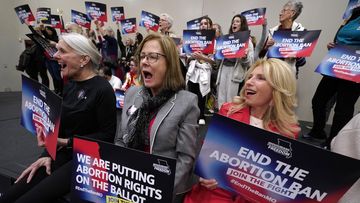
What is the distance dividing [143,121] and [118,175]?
0.47 m

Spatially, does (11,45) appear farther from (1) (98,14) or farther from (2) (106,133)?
(2) (106,133)

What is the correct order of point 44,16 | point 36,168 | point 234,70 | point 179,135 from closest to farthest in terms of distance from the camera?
point 179,135
point 36,168
point 234,70
point 44,16

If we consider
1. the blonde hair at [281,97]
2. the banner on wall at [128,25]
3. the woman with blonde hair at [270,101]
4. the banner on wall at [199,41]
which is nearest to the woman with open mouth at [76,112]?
the woman with blonde hair at [270,101]

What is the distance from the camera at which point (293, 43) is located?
2.93 metres

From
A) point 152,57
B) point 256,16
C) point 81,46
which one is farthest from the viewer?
point 256,16

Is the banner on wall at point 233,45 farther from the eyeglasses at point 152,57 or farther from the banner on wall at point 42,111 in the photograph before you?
the banner on wall at point 42,111

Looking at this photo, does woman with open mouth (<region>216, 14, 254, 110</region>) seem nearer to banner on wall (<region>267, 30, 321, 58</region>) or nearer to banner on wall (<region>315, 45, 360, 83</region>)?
banner on wall (<region>267, 30, 321, 58</region>)

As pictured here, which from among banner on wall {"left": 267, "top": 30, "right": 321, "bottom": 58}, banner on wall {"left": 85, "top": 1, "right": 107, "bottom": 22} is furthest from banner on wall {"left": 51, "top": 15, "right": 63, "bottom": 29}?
banner on wall {"left": 267, "top": 30, "right": 321, "bottom": 58}

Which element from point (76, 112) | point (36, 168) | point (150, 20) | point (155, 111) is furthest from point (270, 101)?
point (150, 20)

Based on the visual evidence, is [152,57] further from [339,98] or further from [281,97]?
[339,98]

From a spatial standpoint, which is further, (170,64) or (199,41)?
(199,41)

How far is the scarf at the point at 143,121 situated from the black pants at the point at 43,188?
1.53 ft

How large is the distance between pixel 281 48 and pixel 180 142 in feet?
7.43

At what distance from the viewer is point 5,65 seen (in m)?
7.21
